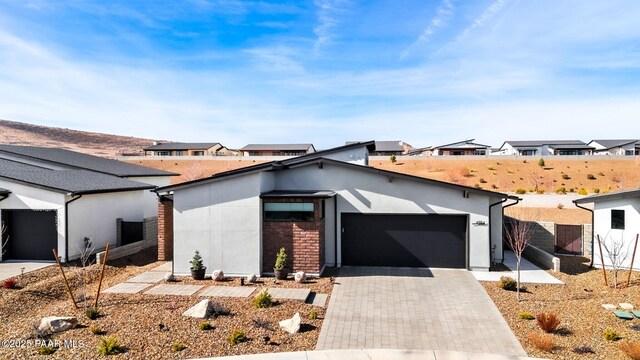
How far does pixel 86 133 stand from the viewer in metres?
158

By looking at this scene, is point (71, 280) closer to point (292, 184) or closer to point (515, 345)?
point (292, 184)

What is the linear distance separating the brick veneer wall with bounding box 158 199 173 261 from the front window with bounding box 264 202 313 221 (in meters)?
4.87

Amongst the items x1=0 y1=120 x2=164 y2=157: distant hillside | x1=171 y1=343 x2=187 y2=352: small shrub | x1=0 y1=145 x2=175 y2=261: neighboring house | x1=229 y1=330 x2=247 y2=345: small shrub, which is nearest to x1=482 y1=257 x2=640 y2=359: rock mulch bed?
x1=229 y1=330 x2=247 y2=345: small shrub

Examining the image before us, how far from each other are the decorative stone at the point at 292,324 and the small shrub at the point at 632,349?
7.14m

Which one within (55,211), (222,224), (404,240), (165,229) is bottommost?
(404,240)

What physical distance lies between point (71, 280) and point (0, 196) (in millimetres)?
6354

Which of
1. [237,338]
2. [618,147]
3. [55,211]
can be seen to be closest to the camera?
[237,338]

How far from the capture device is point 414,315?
10867mm

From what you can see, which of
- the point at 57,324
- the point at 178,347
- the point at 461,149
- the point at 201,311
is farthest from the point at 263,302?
the point at 461,149

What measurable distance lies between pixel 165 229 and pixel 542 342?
14861mm

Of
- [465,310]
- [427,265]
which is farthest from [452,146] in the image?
[465,310]

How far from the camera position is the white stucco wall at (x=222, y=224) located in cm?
1490

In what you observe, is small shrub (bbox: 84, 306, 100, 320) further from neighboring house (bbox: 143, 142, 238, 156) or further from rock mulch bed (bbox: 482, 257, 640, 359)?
neighboring house (bbox: 143, 142, 238, 156)

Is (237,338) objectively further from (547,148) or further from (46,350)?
(547,148)
